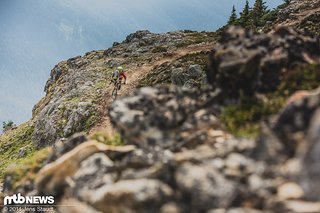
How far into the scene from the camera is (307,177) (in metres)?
13.5

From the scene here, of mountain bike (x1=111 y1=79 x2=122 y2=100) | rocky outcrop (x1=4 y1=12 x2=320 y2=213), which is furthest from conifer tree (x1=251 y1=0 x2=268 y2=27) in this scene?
rocky outcrop (x1=4 y1=12 x2=320 y2=213)

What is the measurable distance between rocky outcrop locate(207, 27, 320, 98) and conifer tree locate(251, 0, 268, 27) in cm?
6939

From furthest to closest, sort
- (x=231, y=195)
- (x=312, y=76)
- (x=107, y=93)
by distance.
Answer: (x=107, y=93) → (x=312, y=76) → (x=231, y=195)

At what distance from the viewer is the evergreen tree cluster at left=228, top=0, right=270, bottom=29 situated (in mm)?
88994

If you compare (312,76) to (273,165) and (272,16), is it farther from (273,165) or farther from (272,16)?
(272,16)

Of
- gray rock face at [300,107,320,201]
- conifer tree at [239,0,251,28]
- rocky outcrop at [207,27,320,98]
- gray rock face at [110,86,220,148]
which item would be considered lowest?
gray rock face at [300,107,320,201]

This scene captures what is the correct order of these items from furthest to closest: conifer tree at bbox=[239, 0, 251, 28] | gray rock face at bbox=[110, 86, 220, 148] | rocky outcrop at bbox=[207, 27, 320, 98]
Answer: conifer tree at bbox=[239, 0, 251, 28], rocky outcrop at bbox=[207, 27, 320, 98], gray rock face at bbox=[110, 86, 220, 148]

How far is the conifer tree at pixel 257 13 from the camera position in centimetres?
9062

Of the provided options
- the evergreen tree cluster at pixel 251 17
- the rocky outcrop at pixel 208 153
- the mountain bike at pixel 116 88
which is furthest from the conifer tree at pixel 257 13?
the rocky outcrop at pixel 208 153

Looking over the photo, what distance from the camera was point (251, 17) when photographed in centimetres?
9306

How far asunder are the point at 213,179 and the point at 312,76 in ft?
29.6

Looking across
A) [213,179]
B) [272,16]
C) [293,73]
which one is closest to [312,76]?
[293,73]

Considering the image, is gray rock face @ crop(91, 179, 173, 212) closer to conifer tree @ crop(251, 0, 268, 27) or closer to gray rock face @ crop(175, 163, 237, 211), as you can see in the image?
gray rock face @ crop(175, 163, 237, 211)

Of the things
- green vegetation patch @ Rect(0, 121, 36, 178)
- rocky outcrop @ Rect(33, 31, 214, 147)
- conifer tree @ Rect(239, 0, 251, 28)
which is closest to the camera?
rocky outcrop @ Rect(33, 31, 214, 147)
